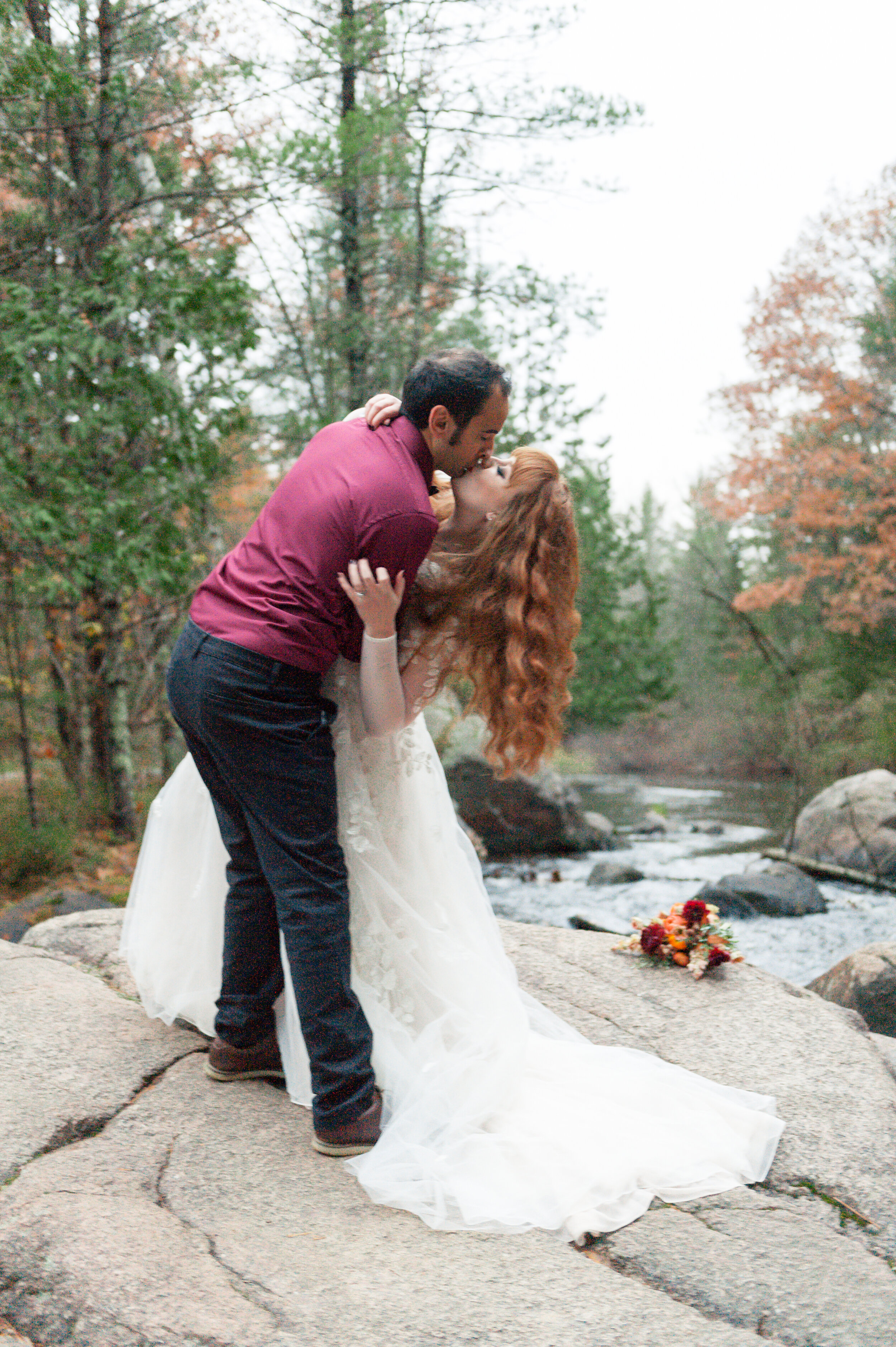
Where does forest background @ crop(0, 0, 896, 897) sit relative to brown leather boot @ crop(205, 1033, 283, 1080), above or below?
above

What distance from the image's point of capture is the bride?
2.58 meters

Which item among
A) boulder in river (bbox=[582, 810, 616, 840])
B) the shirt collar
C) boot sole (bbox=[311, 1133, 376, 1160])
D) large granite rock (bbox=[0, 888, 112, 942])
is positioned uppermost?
the shirt collar

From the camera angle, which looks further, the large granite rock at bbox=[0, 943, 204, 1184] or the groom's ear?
the large granite rock at bbox=[0, 943, 204, 1184]

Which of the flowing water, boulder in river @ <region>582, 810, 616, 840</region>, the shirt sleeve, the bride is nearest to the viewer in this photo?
the shirt sleeve

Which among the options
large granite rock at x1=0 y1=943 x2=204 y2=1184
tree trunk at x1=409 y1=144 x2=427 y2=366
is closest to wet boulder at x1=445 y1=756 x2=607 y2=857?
tree trunk at x1=409 y1=144 x2=427 y2=366

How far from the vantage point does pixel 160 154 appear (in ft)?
22.2

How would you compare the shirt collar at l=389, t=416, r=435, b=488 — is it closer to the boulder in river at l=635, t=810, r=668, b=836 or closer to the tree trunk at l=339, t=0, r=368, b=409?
the tree trunk at l=339, t=0, r=368, b=409

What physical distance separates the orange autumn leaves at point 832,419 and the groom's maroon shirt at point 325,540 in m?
13.4

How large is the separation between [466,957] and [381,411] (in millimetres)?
1682

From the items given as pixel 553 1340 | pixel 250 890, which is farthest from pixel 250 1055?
A: pixel 553 1340

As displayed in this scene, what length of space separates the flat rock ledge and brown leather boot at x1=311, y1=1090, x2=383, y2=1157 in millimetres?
56

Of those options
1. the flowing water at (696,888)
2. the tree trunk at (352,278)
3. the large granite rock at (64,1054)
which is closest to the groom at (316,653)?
the large granite rock at (64,1054)

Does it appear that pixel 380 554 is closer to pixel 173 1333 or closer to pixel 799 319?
pixel 173 1333

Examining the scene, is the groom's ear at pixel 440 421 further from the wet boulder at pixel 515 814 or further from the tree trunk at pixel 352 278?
the wet boulder at pixel 515 814
